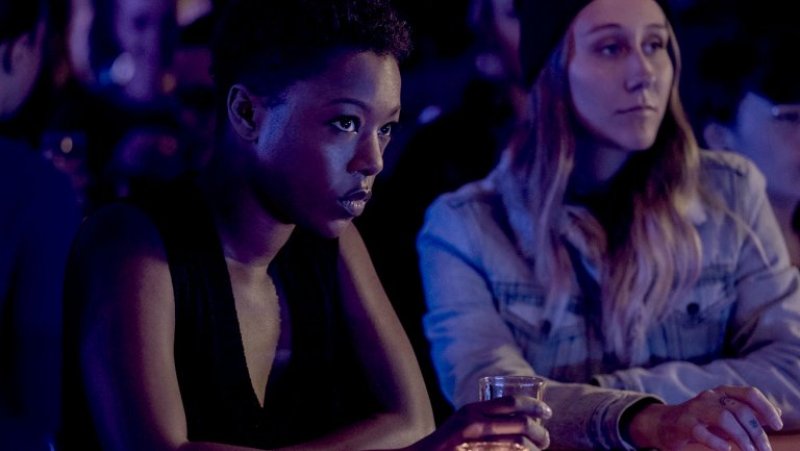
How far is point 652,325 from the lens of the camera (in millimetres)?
3213

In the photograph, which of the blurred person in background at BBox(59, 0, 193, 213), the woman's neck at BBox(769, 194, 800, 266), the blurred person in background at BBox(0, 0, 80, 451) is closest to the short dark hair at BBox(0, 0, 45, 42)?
the blurred person in background at BBox(0, 0, 80, 451)

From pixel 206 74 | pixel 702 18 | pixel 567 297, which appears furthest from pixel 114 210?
pixel 702 18

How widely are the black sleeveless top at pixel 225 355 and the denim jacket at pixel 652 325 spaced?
716 millimetres

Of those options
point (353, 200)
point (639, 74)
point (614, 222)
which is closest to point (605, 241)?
point (614, 222)

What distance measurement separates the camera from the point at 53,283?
272 centimetres

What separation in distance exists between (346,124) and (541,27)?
1458 mm

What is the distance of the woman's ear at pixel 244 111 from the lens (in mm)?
2076

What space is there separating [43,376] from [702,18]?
2598 mm

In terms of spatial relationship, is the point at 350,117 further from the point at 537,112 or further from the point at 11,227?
the point at 537,112

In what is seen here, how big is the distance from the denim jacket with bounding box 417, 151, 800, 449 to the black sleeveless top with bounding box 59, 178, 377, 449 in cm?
72

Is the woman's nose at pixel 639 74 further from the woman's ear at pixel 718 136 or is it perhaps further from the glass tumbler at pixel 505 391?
the glass tumbler at pixel 505 391

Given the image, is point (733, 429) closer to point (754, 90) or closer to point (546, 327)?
point (546, 327)

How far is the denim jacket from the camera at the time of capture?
2930 mm

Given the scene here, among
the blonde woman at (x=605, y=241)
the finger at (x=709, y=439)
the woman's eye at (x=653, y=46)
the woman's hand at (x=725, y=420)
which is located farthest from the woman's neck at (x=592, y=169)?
the finger at (x=709, y=439)
